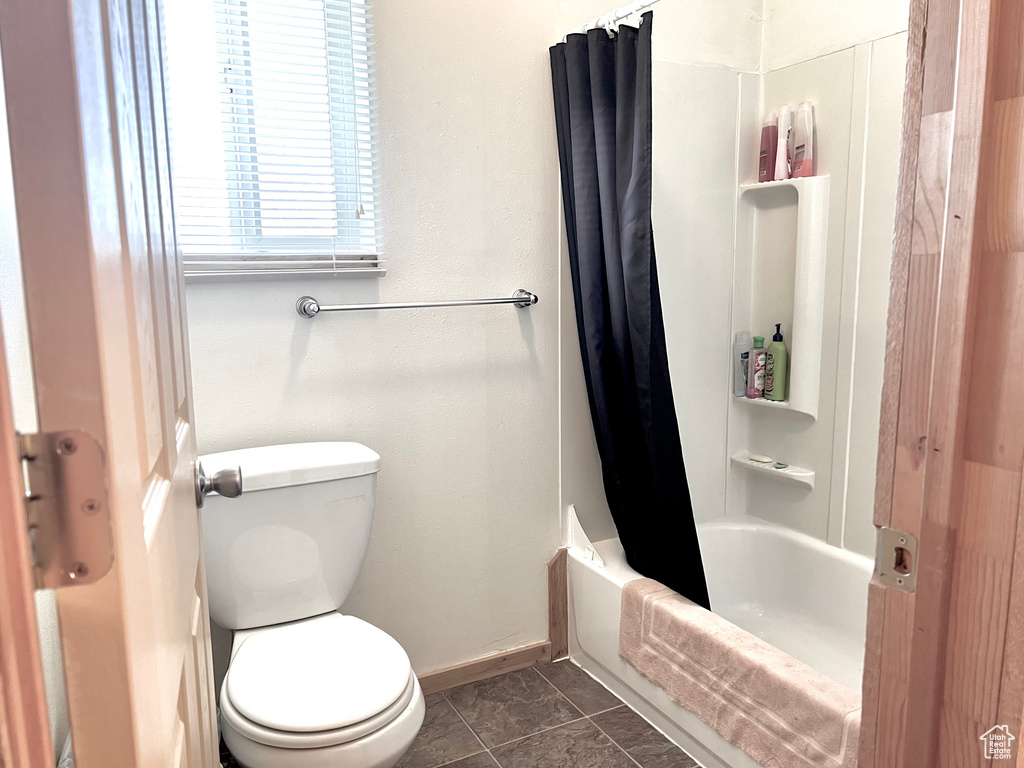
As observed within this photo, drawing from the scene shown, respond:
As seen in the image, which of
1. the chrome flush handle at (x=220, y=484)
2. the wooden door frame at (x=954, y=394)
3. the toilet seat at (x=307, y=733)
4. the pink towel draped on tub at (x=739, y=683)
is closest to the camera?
the wooden door frame at (x=954, y=394)

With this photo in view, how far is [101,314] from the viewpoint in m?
0.45

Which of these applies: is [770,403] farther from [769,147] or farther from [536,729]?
[536,729]

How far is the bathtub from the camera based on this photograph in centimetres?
208

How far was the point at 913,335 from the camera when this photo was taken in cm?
72

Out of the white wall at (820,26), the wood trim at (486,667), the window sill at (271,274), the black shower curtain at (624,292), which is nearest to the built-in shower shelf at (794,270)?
the white wall at (820,26)

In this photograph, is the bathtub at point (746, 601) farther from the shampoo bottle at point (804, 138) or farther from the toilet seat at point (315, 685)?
the shampoo bottle at point (804, 138)

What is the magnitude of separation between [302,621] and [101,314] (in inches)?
59.8

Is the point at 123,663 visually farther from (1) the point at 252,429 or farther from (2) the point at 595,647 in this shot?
(2) the point at 595,647

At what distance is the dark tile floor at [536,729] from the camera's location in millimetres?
1914

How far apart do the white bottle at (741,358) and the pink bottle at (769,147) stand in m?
0.52

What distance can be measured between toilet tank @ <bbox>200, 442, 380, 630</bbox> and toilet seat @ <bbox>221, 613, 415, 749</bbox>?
8 cm

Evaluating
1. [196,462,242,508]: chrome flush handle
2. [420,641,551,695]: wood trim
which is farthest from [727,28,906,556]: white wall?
[196,462,242,508]: chrome flush handle

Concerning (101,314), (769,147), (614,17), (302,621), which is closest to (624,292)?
(614,17)

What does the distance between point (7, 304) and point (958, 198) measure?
3.27 ft
